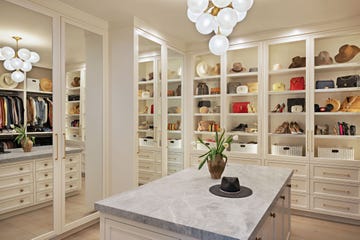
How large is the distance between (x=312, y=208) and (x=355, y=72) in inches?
79.7

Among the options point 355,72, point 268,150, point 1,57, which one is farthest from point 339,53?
point 1,57

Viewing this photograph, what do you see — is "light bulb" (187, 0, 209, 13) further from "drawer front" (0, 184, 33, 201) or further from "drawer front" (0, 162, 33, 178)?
"drawer front" (0, 184, 33, 201)

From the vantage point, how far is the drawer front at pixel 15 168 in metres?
2.29

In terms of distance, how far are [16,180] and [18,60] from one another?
120 centimetres

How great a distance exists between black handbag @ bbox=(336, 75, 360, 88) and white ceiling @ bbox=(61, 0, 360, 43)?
803 millimetres

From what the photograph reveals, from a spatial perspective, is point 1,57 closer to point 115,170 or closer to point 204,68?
point 115,170

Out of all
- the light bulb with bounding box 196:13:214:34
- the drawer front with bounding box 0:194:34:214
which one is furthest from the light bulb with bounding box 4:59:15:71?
the light bulb with bounding box 196:13:214:34

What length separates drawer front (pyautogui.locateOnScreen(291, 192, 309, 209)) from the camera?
11.2 ft

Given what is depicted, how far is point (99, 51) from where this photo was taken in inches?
127

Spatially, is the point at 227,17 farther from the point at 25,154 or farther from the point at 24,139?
the point at 25,154

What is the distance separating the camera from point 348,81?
325 centimetres

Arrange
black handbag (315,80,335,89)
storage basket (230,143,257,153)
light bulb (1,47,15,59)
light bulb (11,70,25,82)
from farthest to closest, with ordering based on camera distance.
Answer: storage basket (230,143,257,153) → black handbag (315,80,335,89) → light bulb (11,70,25,82) → light bulb (1,47,15,59)

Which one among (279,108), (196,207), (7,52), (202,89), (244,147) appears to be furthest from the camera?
(202,89)

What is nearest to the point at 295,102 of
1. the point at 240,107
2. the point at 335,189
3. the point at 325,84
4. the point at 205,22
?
the point at 325,84
